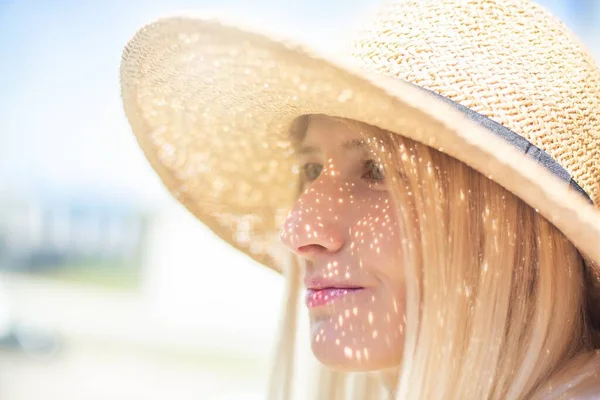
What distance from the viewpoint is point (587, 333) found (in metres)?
0.62

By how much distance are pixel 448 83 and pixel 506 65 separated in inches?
2.3

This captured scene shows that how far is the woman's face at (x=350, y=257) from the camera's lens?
0.61 metres

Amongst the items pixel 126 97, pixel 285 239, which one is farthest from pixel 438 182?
pixel 126 97

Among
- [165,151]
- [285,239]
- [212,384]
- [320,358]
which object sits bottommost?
[212,384]

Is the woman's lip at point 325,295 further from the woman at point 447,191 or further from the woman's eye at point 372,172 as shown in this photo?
the woman's eye at point 372,172

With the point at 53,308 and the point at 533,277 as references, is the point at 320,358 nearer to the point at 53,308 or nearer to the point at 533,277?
the point at 533,277

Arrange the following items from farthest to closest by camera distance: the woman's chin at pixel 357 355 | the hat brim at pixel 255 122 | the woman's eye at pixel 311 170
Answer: the woman's eye at pixel 311 170, the woman's chin at pixel 357 355, the hat brim at pixel 255 122

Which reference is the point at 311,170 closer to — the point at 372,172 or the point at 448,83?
the point at 372,172

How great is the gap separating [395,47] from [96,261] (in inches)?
150

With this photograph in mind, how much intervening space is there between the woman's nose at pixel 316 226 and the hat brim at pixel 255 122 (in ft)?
0.30

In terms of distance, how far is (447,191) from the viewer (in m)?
0.58

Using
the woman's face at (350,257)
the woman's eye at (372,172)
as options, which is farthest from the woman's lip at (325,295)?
the woman's eye at (372,172)

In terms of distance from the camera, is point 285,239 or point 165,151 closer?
point 285,239

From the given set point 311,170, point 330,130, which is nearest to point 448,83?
point 330,130
